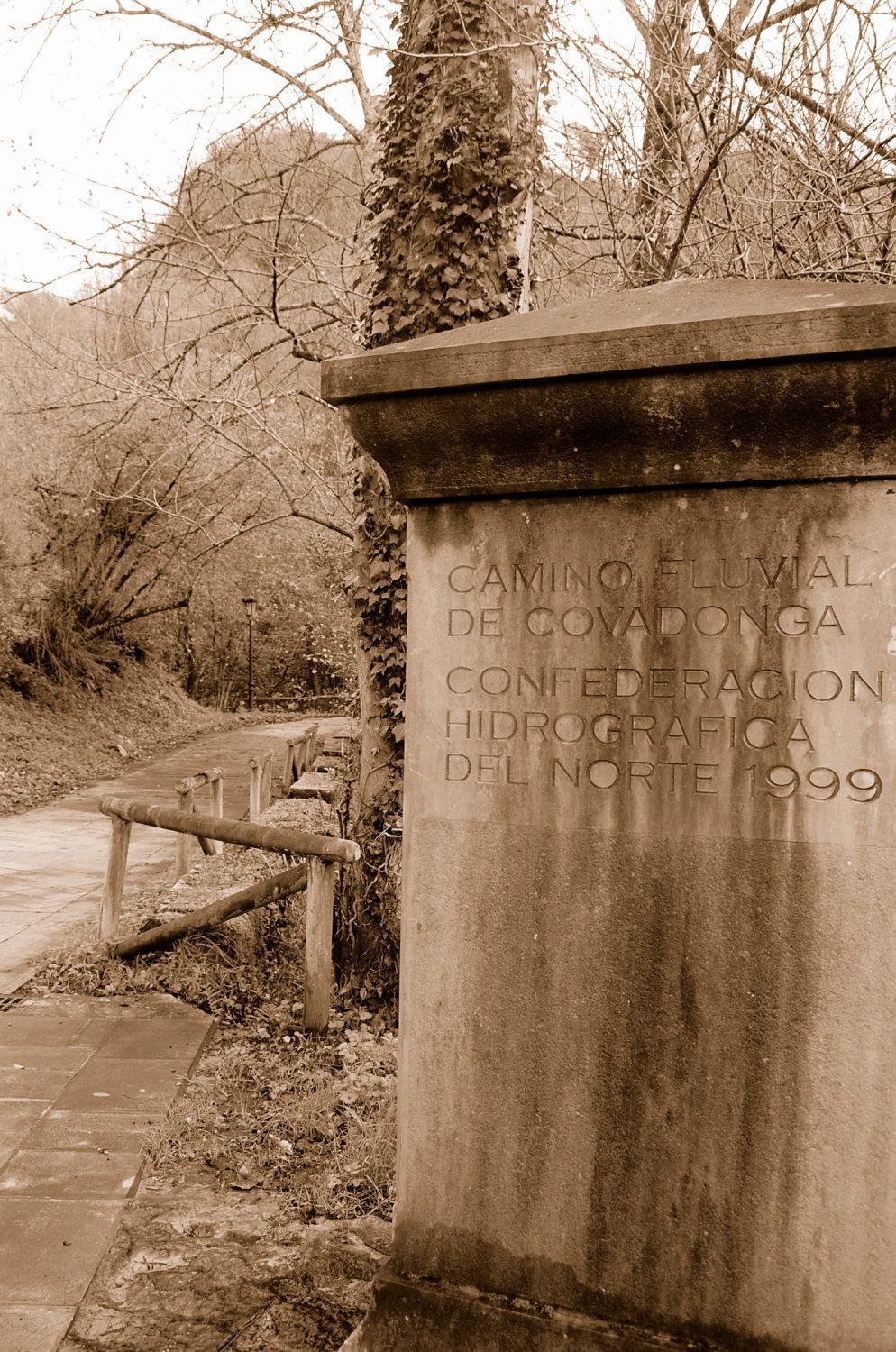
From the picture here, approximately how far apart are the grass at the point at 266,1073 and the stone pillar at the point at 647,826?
4.48 ft

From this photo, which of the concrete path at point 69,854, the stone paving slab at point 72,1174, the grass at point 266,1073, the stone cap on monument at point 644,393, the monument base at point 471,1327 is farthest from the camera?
the concrete path at point 69,854

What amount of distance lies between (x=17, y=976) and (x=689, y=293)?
5838mm

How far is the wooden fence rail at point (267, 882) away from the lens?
5.31 metres

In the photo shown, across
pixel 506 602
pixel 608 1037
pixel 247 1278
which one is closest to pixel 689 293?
pixel 506 602

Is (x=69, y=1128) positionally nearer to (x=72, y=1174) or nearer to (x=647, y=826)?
(x=72, y=1174)

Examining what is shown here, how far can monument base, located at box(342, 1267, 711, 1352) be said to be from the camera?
2.26 m

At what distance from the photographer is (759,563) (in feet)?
7.22

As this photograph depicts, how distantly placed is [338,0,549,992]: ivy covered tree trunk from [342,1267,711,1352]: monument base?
3.38 metres

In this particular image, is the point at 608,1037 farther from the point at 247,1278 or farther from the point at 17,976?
the point at 17,976

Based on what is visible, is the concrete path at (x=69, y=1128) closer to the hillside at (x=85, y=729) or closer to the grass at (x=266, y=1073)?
the grass at (x=266, y=1073)

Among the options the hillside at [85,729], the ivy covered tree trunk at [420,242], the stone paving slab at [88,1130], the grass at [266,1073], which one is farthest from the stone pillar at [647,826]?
the hillside at [85,729]

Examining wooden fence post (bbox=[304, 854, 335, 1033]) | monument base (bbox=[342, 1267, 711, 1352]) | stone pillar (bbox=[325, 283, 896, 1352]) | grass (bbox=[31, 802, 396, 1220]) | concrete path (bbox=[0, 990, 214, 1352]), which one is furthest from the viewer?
wooden fence post (bbox=[304, 854, 335, 1033])

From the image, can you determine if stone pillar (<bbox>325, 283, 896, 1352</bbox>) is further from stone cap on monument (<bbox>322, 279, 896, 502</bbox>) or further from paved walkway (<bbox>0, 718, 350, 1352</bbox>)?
paved walkway (<bbox>0, 718, 350, 1352</bbox>)

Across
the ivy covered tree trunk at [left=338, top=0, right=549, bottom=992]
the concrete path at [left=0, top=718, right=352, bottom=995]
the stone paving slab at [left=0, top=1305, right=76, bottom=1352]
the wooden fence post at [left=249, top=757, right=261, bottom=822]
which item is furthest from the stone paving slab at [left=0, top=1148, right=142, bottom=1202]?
the wooden fence post at [left=249, top=757, right=261, bottom=822]
